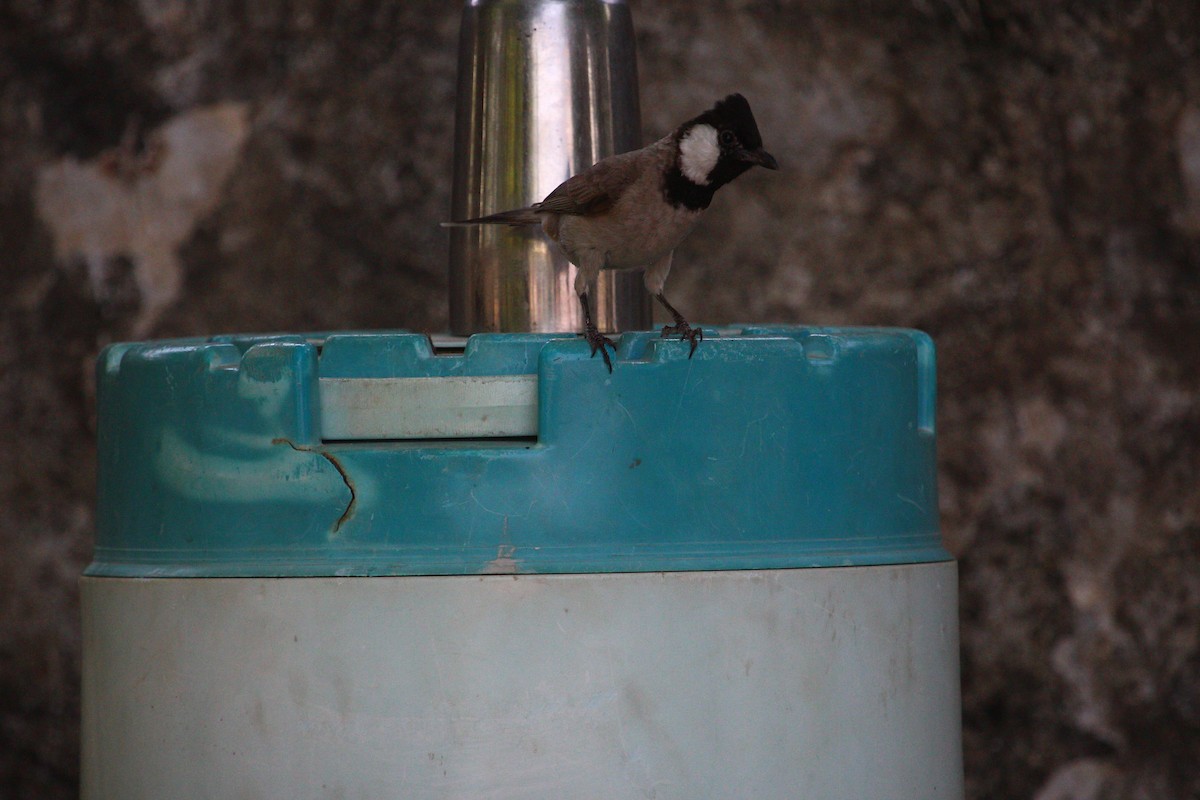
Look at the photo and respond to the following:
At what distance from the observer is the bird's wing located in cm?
136

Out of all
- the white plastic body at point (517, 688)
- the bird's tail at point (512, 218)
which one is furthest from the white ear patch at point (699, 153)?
the white plastic body at point (517, 688)

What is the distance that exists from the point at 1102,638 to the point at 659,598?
122 cm

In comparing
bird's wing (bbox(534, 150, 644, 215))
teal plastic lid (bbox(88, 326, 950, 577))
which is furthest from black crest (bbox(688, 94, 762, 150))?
teal plastic lid (bbox(88, 326, 950, 577))

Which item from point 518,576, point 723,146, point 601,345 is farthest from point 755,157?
point 518,576

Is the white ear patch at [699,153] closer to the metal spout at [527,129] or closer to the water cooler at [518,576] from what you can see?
the metal spout at [527,129]

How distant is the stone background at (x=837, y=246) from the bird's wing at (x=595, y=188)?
0.76m

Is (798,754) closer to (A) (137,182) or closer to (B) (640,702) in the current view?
(B) (640,702)

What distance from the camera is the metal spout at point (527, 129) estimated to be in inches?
54.7

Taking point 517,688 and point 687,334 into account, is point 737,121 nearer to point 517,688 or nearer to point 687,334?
point 687,334

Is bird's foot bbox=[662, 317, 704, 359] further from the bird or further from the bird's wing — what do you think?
the bird's wing

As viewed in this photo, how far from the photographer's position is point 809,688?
1.08 m

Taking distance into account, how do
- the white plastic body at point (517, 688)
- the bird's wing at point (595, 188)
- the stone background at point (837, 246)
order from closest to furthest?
the white plastic body at point (517, 688), the bird's wing at point (595, 188), the stone background at point (837, 246)

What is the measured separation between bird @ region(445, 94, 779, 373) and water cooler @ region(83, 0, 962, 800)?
0.26 metres

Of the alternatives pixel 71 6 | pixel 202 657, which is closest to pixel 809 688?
pixel 202 657
